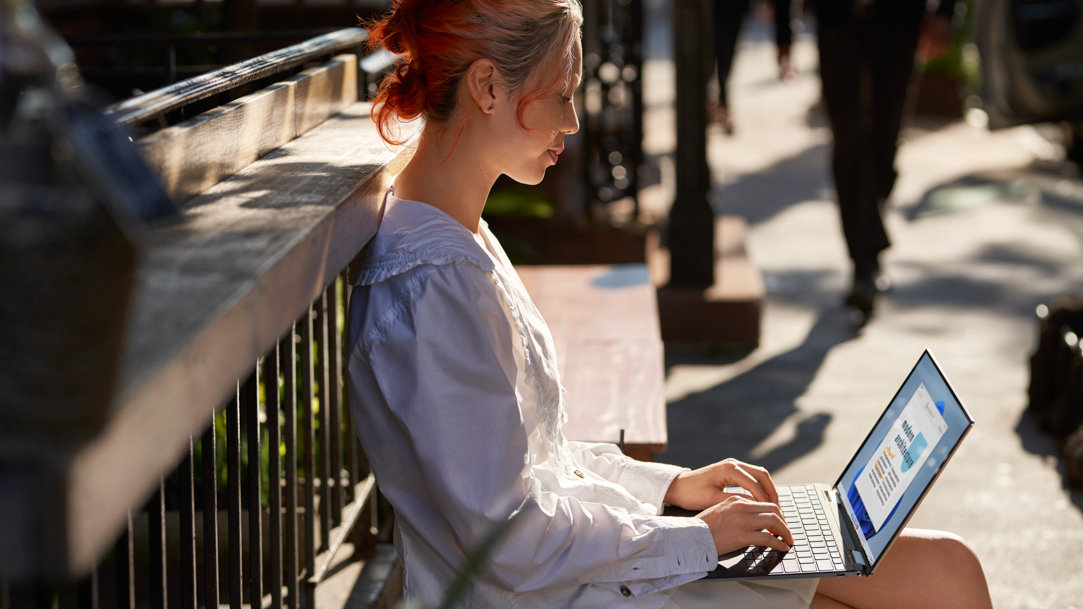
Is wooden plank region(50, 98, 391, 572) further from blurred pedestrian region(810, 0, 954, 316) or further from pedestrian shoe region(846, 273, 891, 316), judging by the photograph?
pedestrian shoe region(846, 273, 891, 316)

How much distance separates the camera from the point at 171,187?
1.62m

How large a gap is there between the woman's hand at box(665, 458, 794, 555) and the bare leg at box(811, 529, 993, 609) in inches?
8.8

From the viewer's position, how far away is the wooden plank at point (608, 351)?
120 inches

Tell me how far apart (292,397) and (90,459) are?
1730 mm

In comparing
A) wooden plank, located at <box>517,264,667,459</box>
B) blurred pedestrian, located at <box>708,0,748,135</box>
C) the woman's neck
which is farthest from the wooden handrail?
blurred pedestrian, located at <box>708,0,748,135</box>

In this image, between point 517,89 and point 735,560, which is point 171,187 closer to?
point 517,89

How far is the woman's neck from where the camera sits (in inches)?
87.1

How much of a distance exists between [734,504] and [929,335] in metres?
4.31

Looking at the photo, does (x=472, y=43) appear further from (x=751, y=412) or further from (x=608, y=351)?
(x=751, y=412)

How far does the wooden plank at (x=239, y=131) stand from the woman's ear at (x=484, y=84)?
0.38m

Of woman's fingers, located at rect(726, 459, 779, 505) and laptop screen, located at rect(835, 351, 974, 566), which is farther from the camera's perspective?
woman's fingers, located at rect(726, 459, 779, 505)

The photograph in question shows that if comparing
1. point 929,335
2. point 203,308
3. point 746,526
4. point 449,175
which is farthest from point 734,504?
point 929,335

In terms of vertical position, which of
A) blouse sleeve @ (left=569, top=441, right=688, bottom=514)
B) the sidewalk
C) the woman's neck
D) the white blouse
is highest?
the woman's neck

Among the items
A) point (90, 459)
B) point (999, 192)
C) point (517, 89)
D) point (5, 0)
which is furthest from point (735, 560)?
point (999, 192)
